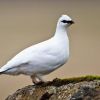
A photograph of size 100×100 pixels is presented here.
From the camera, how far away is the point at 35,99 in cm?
529

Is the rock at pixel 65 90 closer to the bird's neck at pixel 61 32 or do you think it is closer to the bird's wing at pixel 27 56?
the bird's wing at pixel 27 56

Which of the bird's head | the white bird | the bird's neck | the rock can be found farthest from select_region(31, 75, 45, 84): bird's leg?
the bird's head

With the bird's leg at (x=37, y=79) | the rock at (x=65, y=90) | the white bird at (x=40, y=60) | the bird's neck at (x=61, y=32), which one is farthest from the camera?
the bird's neck at (x=61, y=32)

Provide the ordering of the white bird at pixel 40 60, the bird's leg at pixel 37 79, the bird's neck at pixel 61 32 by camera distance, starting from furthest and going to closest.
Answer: the bird's neck at pixel 61 32, the bird's leg at pixel 37 79, the white bird at pixel 40 60

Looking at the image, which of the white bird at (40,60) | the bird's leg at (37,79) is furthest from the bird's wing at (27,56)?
the bird's leg at (37,79)

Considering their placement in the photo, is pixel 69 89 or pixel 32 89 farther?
pixel 32 89

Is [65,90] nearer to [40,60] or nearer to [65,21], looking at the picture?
[40,60]

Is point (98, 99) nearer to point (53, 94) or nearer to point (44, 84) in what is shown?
point (53, 94)

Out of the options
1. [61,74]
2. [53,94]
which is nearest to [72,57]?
[61,74]

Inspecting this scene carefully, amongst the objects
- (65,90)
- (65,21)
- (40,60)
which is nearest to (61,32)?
(65,21)

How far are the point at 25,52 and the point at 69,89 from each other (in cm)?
95

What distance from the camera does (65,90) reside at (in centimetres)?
496

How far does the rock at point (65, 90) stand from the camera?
4.77 m

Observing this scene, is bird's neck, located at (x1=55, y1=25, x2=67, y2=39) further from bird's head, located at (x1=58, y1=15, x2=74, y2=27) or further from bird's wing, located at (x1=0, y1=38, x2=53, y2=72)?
bird's wing, located at (x1=0, y1=38, x2=53, y2=72)
